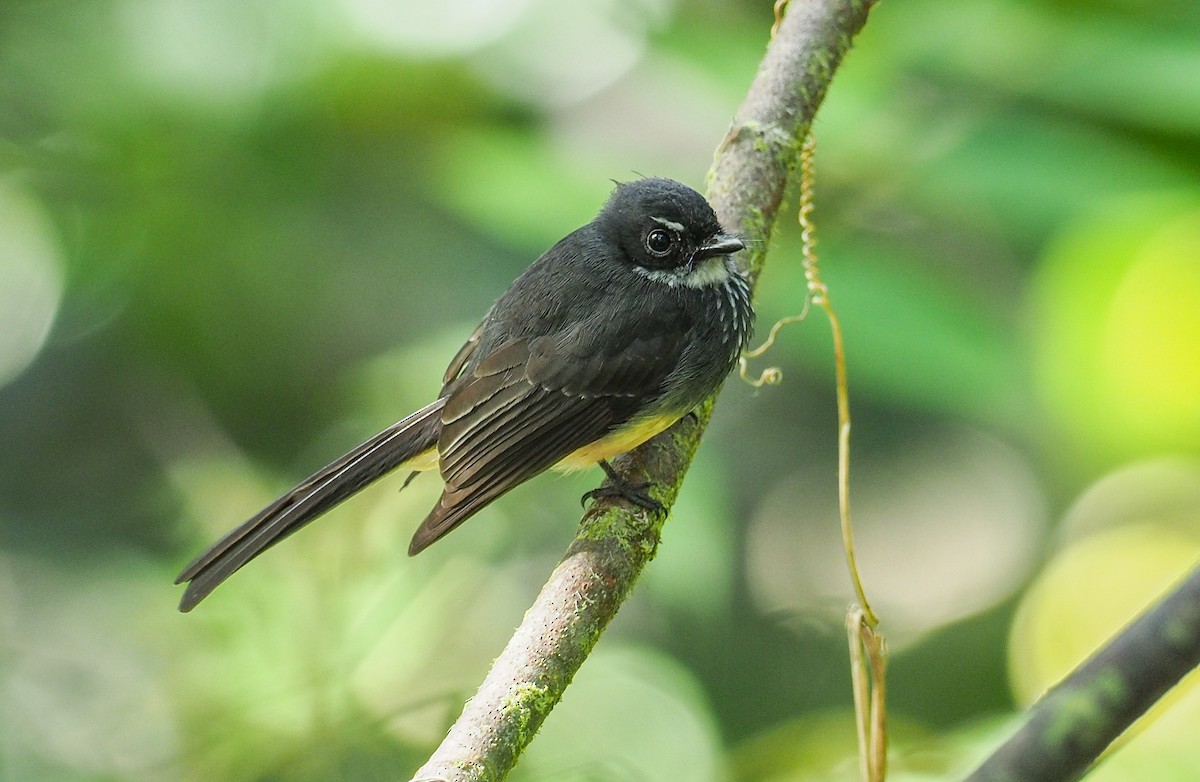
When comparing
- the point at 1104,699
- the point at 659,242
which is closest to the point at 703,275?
the point at 659,242

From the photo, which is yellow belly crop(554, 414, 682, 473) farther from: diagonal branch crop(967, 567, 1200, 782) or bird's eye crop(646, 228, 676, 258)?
diagonal branch crop(967, 567, 1200, 782)

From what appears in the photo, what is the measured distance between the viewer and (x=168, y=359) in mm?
4637

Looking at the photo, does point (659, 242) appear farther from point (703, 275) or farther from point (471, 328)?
point (471, 328)

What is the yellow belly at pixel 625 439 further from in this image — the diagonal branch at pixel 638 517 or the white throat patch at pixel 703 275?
the white throat patch at pixel 703 275

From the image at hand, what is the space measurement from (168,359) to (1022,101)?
3.27m

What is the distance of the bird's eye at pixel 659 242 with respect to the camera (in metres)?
3.07

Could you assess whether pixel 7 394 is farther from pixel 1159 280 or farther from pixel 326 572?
pixel 1159 280

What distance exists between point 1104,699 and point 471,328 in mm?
2944

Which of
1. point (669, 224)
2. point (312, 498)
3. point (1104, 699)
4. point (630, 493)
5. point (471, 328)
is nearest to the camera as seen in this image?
point (1104, 699)

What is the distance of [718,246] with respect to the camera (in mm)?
2877

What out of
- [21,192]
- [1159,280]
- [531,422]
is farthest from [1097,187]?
[21,192]

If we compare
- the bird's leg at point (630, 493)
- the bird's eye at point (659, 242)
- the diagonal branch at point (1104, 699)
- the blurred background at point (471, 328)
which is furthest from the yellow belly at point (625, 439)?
the diagonal branch at point (1104, 699)

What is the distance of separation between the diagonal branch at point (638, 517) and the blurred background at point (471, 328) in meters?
0.30

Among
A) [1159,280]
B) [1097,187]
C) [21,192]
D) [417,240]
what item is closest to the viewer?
[1159,280]
